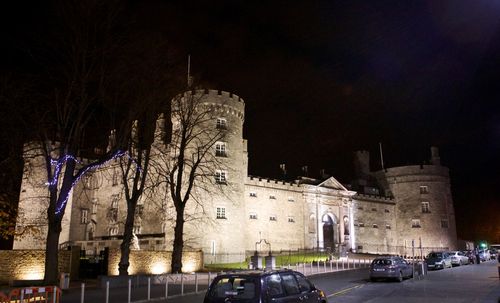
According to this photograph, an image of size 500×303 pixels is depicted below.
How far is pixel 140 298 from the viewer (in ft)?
59.5

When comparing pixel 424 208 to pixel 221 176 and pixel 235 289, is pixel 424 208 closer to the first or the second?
pixel 221 176

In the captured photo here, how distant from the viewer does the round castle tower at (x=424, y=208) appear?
6356 cm

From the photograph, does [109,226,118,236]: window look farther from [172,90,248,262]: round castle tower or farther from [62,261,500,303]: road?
[62,261,500,303]: road

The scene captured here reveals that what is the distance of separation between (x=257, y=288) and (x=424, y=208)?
60940 mm

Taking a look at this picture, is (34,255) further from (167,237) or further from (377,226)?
(377,226)

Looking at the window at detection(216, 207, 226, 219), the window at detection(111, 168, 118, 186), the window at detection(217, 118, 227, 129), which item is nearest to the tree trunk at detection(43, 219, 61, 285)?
the window at detection(216, 207, 226, 219)

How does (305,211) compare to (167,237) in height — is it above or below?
above

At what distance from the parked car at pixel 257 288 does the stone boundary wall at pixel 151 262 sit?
19503mm

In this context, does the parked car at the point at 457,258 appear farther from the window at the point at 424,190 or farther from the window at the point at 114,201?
the window at the point at 114,201

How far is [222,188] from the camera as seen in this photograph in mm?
40281

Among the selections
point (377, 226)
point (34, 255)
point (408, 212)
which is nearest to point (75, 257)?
point (34, 255)

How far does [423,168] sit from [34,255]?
181ft

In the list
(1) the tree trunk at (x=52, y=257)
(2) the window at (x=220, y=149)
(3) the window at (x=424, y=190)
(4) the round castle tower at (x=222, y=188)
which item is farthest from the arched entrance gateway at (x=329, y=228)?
(1) the tree trunk at (x=52, y=257)

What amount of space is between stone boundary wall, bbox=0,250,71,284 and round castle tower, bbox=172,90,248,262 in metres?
12.4
